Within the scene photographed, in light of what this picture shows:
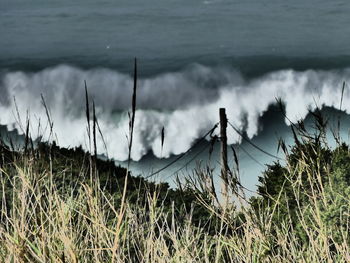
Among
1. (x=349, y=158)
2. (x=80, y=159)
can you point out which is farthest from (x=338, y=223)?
(x=80, y=159)

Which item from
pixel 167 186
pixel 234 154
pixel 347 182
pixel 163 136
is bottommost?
pixel 167 186

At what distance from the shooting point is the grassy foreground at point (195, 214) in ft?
13.6

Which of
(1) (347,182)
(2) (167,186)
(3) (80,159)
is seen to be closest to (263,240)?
(1) (347,182)

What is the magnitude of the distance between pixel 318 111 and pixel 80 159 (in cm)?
362

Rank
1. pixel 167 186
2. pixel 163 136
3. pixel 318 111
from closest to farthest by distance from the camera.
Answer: pixel 163 136, pixel 318 111, pixel 167 186

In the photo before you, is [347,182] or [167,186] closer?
[347,182]

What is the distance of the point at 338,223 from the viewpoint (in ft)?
17.6

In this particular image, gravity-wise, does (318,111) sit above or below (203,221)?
above

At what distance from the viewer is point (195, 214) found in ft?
22.5

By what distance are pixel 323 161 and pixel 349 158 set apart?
346 millimetres

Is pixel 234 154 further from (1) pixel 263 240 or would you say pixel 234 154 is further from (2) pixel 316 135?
(2) pixel 316 135

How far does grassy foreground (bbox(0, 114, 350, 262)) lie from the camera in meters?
4.15

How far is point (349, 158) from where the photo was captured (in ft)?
20.5

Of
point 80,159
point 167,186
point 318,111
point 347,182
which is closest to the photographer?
point 347,182
